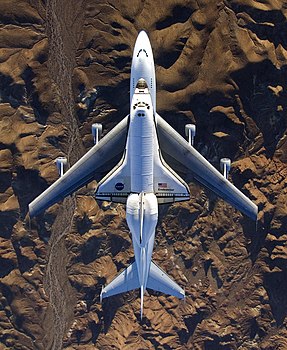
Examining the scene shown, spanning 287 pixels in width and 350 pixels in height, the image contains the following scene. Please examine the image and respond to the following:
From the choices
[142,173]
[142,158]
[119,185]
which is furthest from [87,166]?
[142,158]

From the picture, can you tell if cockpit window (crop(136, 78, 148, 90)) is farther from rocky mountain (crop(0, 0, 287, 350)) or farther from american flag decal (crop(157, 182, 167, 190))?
rocky mountain (crop(0, 0, 287, 350))

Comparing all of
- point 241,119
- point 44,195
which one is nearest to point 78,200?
point 44,195

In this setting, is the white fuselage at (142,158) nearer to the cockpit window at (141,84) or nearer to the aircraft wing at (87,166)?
the cockpit window at (141,84)

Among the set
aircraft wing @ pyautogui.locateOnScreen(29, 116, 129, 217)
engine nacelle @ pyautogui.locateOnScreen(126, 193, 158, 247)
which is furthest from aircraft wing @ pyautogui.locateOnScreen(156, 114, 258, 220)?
engine nacelle @ pyautogui.locateOnScreen(126, 193, 158, 247)

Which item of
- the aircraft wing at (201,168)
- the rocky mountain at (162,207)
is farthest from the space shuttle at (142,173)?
the rocky mountain at (162,207)

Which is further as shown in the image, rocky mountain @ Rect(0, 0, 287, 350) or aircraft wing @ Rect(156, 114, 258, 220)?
rocky mountain @ Rect(0, 0, 287, 350)

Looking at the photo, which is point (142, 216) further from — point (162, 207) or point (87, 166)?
point (162, 207)
